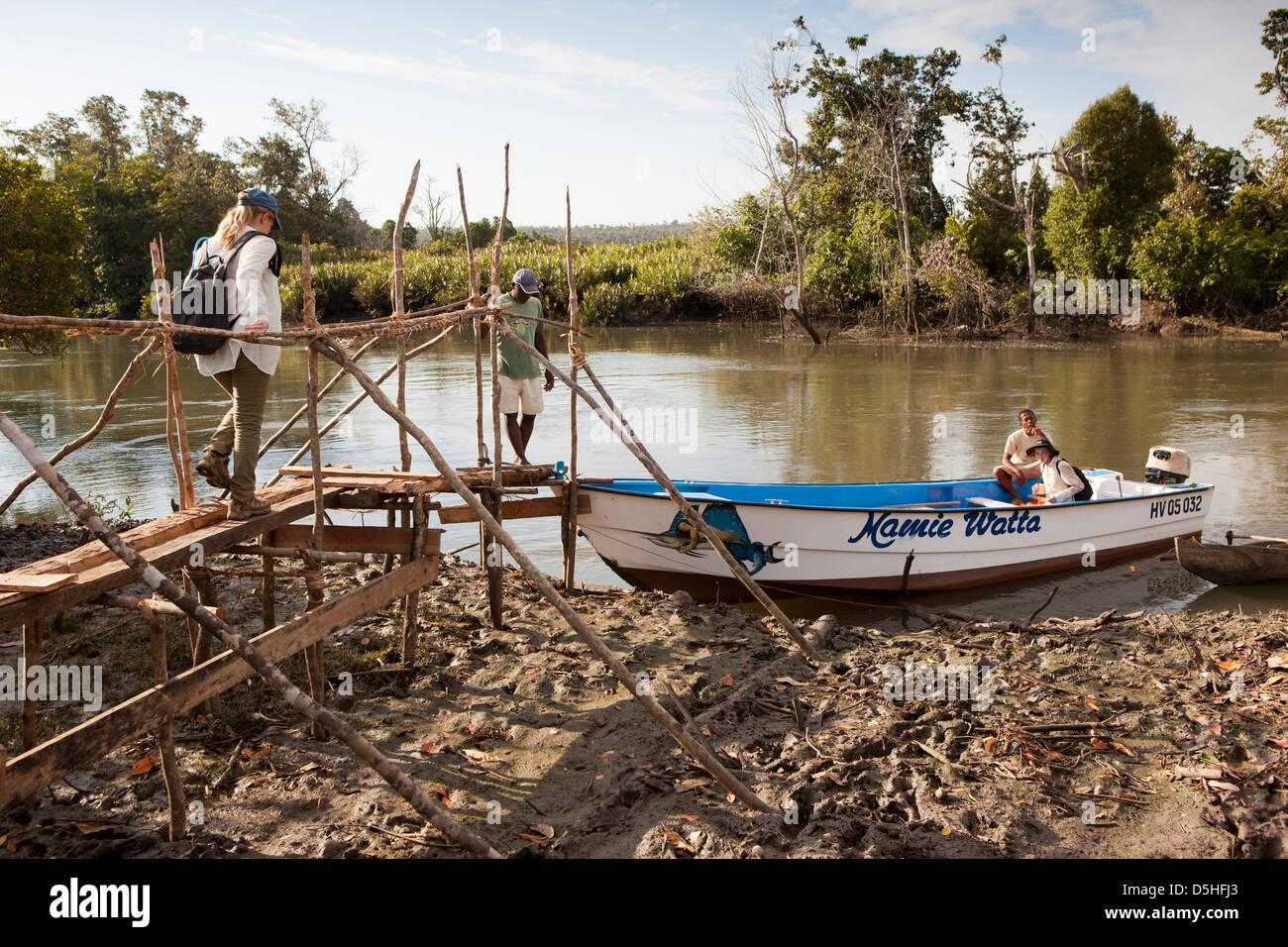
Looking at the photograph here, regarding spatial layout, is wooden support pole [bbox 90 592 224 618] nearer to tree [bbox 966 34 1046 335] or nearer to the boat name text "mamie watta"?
the boat name text "mamie watta"

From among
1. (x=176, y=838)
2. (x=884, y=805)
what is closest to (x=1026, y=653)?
(x=884, y=805)

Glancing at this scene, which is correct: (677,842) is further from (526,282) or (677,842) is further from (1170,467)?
(1170,467)

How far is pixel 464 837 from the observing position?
3672 mm

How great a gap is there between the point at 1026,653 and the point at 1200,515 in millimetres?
4769

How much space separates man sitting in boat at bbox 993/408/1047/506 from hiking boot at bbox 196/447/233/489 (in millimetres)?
7641

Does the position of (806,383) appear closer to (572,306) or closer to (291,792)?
(572,306)

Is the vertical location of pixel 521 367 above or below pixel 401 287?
below

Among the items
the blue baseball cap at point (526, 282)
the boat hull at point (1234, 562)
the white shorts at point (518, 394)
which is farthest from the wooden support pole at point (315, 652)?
the boat hull at point (1234, 562)

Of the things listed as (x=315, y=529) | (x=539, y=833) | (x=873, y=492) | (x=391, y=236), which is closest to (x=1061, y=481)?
(x=873, y=492)

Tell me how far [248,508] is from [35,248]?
933 centimetres

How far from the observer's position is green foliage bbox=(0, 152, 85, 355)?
1146 centimetres

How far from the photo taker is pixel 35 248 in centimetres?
1188

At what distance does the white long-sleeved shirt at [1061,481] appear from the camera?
899cm

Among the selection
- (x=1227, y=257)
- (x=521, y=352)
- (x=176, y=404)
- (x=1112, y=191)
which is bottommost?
(x=176, y=404)
